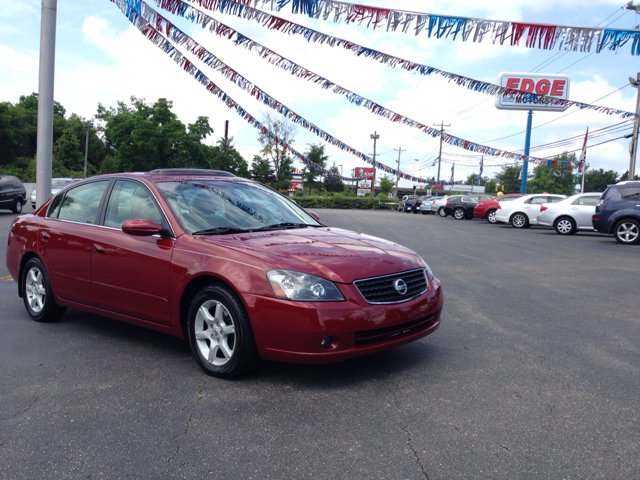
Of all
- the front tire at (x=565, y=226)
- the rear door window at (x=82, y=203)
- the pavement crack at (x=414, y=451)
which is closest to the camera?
the pavement crack at (x=414, y=451)

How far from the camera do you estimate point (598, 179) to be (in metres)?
104

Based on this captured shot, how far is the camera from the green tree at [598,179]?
102375mm

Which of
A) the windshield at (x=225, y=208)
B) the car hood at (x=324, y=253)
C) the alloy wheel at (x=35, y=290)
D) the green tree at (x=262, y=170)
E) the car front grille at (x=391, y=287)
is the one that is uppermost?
the green tree at (x=262, y=170)

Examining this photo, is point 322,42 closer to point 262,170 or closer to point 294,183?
point 262,170

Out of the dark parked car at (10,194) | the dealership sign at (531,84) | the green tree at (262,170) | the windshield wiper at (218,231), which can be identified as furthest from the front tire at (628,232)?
the green tree at (262,170)

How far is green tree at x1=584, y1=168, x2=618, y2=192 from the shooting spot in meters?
102

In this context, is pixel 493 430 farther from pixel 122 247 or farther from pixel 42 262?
pixel 42 262

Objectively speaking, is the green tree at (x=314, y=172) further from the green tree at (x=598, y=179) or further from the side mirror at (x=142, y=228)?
the side mirror at (x=142, y=228)

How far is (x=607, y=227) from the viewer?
1564cm

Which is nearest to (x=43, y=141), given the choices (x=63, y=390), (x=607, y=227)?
(x=63, y=390)

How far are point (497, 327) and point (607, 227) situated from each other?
12.2m

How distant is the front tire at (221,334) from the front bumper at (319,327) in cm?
8

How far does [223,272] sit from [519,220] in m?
21.2

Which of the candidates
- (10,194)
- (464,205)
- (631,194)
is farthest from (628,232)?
(10,194)
